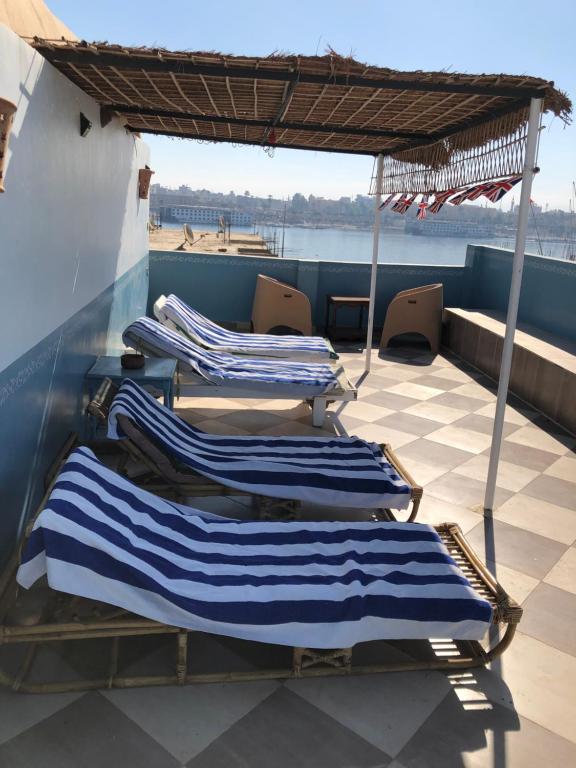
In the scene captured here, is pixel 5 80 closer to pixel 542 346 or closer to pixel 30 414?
pixel 30 414

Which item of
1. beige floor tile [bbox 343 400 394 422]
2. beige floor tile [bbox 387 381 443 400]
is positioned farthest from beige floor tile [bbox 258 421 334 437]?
beige floor tile [bbox 387 381 443 400]

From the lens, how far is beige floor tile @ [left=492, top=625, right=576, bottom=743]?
250cm

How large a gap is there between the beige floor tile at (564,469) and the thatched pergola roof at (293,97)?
2576mm

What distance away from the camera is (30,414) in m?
3.37

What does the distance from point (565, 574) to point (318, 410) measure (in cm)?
261

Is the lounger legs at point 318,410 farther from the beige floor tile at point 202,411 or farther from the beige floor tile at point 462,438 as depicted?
the beige floor tile at point 462,438

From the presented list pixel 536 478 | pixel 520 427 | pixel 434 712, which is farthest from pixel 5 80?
pixel 520 427

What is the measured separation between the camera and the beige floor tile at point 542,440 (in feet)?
17.8

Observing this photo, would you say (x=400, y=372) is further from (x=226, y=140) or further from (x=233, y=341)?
(x=226, y=140)

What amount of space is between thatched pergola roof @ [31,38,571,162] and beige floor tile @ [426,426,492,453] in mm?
Result: 2469

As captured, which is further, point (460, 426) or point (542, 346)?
point (542, 346)

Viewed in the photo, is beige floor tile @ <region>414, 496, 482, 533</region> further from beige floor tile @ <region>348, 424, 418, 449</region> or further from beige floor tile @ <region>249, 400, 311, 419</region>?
beige floor tile @ <region>249, 400, 311, 419</region>

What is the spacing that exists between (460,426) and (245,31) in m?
3.97

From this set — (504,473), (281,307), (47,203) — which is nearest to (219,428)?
(504,473)
